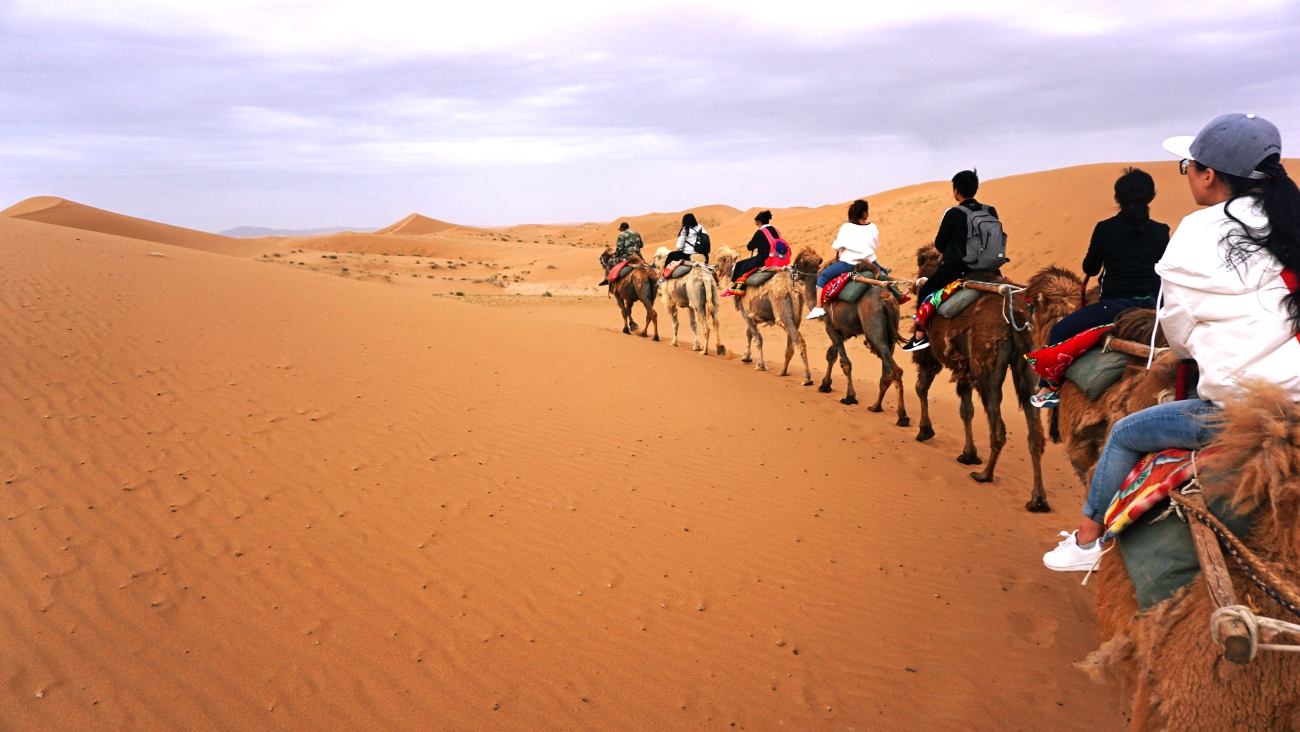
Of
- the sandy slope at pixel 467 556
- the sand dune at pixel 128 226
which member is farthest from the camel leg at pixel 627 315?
the sand dune at pixel 128 226

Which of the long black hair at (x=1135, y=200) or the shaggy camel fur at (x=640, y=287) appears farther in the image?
the shaggy camel fur at (x=640, y=287)

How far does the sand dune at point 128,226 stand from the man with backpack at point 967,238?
148 feet

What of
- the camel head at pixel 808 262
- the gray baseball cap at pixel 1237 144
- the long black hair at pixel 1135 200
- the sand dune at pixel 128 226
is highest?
the sand dune at pixel 128 226

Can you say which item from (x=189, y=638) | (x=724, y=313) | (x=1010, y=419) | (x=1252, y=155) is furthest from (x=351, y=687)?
(x=724, y=313)

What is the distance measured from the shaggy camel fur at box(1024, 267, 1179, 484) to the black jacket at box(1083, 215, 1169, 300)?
471 millimetres

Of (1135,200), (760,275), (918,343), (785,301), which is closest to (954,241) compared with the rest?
(918,343)

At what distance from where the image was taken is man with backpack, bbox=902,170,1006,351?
6555 millimetres

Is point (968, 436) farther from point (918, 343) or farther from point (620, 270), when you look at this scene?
point (620, 270)

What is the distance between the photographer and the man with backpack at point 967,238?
6555 millimetres

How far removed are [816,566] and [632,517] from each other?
147cm

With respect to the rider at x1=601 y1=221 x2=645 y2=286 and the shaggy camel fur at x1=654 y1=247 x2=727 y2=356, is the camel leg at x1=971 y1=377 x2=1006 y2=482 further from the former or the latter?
the rider at x1=601 y1=221 x2=645 y2=286

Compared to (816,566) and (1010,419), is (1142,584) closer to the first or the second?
(816,566)

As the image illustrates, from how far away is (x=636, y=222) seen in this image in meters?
66.8

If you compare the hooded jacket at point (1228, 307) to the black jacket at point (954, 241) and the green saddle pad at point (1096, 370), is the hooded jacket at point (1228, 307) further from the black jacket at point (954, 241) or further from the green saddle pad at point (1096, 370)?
the black jacket at point (954, 241)
